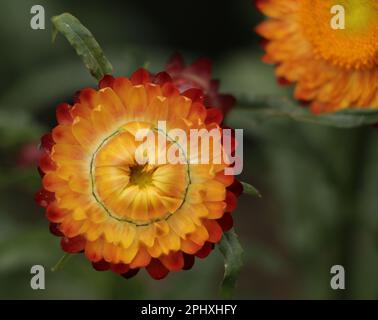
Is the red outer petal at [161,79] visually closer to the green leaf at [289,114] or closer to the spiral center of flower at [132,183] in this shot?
the spiral center of flower at [132,183]

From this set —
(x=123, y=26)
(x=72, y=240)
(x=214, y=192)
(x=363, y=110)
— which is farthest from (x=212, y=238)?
(x=123, y=26)

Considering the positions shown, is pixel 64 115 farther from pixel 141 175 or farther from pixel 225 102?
pixel 225 102

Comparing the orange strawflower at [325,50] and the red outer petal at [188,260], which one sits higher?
the orange strawflower at [325,50]

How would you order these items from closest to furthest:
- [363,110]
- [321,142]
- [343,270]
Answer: [363,110]
[343,270]
[321,142]

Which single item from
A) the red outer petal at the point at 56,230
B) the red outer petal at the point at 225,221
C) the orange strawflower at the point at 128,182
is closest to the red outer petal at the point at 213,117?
the orange strawflower at the point at 128,182

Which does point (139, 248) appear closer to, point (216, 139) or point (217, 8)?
point (216, 139)
